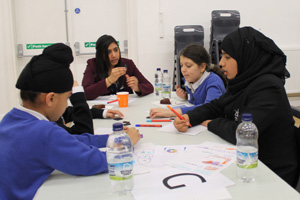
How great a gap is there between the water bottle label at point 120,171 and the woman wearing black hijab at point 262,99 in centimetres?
63

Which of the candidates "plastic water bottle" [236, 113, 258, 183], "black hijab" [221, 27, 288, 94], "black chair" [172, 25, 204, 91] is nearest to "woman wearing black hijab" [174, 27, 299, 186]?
"black hijab" [221, 27, 288, 94]

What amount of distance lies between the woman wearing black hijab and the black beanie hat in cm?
70

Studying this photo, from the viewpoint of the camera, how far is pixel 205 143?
55.2 inches

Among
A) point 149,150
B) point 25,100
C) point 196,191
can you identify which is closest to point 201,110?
point 149,150

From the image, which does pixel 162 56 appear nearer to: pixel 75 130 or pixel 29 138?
pixel 75 130

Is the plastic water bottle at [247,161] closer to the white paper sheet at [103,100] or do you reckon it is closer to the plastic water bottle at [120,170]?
the plastic water bottle at [120,170]

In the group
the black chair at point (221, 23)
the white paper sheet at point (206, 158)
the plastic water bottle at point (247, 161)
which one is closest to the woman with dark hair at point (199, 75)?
the white paper sheet at point (206, 158)

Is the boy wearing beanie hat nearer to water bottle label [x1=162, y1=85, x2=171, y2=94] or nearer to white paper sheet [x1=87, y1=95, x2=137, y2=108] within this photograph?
white paper sheet [x1=87, y1=95, x2=137, y2=108]

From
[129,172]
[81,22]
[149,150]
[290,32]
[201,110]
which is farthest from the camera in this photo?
[290,32]

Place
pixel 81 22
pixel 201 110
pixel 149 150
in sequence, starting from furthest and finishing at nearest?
pixel 81 22, pixel 201 110, pixel 149 150

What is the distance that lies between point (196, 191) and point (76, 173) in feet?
1.41

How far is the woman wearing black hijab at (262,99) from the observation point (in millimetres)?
1402

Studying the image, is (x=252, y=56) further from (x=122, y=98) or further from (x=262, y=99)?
(x=122, y=98)

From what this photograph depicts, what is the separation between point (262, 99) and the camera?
4.61 ft
